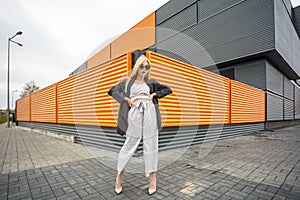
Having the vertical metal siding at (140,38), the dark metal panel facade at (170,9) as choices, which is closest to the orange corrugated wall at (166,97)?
the vertical metal siding at (140,38)

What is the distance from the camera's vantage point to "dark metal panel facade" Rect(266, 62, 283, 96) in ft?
35.8

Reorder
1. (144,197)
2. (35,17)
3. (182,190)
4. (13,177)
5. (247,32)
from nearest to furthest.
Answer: (144,197) → (182,190) → (13,177) → (35,17) → (247,32)

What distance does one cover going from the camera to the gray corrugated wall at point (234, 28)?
9750 mm

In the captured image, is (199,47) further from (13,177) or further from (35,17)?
(13,177)

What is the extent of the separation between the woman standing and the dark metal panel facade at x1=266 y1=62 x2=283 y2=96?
11.2m

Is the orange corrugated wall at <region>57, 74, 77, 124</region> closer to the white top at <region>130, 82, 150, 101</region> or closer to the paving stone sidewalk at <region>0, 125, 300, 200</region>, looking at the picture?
the paving stone sidewalk at <region>0, 125, 300, 200</region>

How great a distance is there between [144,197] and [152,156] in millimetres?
500

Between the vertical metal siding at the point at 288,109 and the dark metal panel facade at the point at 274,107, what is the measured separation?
61.1 inches

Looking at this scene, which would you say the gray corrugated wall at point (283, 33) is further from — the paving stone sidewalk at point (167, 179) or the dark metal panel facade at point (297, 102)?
the paving stone sidewalk at point (167, 179)

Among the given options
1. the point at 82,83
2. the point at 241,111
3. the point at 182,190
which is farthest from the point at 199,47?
the point at 182,190

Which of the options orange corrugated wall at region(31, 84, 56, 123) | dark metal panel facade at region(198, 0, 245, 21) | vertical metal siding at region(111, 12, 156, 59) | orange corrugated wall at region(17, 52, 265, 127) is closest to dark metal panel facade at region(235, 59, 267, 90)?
orange corrugated wall at region(17, 52, 265, 127)

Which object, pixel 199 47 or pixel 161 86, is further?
pixel 199 47

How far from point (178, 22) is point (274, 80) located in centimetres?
831

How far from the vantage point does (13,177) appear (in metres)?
2.79
